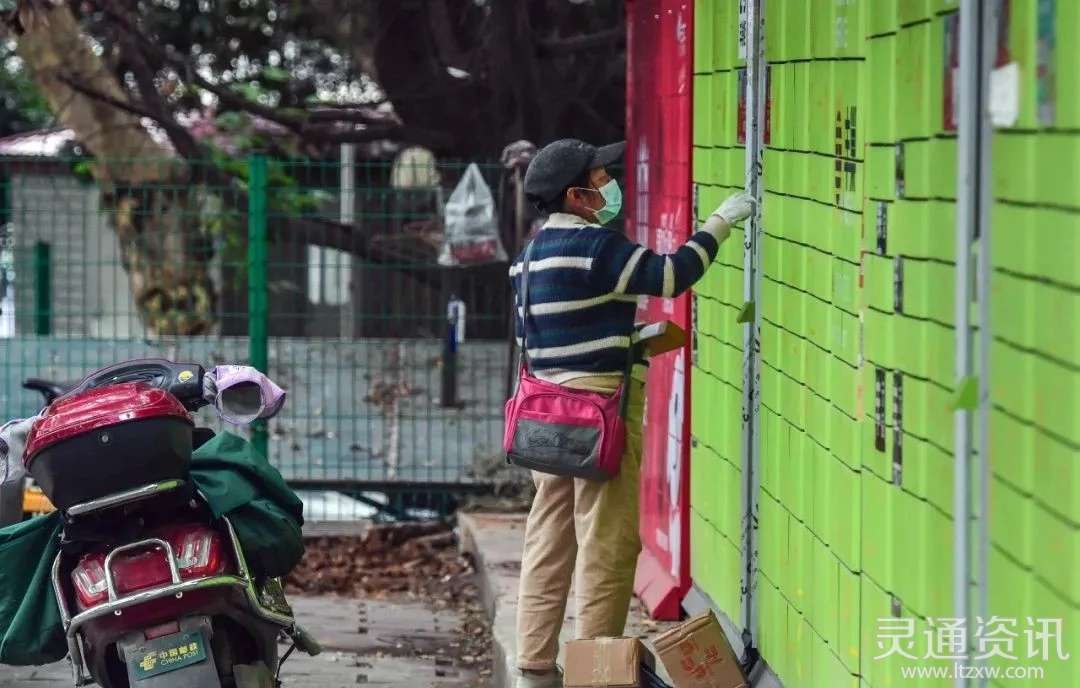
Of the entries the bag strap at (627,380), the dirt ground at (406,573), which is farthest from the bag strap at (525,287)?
the dirt ground at (406,573)

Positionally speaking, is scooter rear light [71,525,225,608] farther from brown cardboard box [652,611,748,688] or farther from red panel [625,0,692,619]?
red panel [625,0,692,619]

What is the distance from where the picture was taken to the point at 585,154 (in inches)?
206

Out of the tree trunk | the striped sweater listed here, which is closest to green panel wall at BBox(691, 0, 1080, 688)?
the striped sweater

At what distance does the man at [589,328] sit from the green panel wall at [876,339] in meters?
0.40

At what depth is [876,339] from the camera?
3.91 metres

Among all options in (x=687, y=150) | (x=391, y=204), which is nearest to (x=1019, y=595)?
(x=687, y=150)

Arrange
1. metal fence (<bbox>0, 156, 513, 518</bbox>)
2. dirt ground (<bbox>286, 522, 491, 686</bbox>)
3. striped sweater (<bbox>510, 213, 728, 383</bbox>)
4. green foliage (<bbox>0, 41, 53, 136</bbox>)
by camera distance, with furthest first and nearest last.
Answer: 1. green foliage (<bbox>0, 41, 53, 136</bbox>)
2. metal fence (<bbox>0, 156, 513, 518</bbox>)
3. dirt ground (<bbox>286, 522, 491, 686</bbox>)
4. striped sweater (<bbox>510, 213, 728, 383</bbox>)

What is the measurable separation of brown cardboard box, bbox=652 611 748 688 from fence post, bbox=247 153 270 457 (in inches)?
202

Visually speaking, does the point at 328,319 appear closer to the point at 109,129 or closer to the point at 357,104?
the point at 109,129

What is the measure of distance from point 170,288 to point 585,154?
9.56 metres

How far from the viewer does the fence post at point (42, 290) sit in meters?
10.2

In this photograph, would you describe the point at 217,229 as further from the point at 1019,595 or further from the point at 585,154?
the point at 1019,595

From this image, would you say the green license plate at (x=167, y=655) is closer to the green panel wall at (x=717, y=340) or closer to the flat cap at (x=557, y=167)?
the flat cap at (x=557, y=167)

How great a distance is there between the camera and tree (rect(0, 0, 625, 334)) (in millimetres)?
12648
